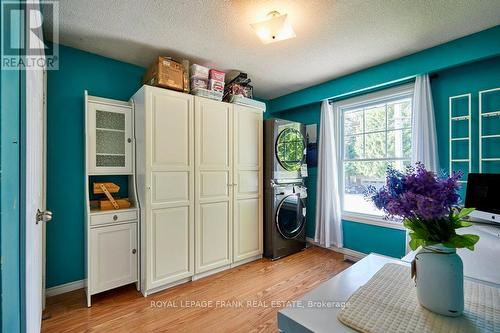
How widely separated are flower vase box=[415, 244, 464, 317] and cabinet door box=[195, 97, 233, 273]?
2.03m

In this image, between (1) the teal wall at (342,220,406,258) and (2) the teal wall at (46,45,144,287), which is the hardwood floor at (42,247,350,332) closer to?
(2) the teal wall at (46,45,144,287)

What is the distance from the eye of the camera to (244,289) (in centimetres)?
220

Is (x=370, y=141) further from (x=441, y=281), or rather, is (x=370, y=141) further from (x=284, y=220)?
(x=441, y=281)

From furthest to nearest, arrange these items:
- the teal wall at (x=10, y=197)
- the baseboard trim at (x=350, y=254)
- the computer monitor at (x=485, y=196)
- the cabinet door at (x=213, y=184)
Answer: the baseboard trim at (x=350, y=254), the cabinet door at (x=213, y=184), the computer monitor at (x=485, y=196), the teal wall at (x=10, y=197)

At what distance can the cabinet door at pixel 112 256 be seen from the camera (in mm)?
1965

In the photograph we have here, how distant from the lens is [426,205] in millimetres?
666

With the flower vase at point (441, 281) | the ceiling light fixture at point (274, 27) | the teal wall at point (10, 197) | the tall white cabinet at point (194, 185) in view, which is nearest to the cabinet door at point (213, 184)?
the tall white cabinet at point (194, 185)

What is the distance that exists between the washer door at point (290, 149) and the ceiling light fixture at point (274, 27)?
52.5 inches

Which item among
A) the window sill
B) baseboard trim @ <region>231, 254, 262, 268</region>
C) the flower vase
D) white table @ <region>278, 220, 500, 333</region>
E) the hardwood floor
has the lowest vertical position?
the hardwood floor

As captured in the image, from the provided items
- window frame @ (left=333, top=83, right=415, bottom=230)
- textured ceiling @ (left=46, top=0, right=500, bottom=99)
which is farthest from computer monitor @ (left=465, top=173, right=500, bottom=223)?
textured ceiling @ (left=46, top=0, right=500, bottom=99)

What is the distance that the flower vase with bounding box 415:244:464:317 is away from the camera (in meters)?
0.67

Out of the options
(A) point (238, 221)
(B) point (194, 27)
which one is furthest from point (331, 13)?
(A) point (238, 221)

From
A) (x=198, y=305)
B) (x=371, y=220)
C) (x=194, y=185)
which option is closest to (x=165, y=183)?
(x=194, y=185)

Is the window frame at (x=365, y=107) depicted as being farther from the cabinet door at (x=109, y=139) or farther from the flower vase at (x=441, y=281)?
the cabinet door at (x=109, y=139)
